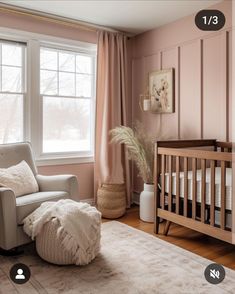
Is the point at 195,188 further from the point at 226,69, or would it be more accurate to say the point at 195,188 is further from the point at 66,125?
the point at 66,125

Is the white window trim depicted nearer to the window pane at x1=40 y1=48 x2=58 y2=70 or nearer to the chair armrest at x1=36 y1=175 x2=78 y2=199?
the window pane at x1=40 y1=48 x2=58 y2=70

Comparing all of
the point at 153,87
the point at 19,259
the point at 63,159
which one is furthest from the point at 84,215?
the point at 153,87

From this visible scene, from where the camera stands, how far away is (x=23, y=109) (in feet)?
11.4

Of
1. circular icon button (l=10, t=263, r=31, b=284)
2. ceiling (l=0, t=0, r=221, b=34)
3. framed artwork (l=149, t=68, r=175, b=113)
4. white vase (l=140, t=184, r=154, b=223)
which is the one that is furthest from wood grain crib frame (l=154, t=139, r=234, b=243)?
ceiling (l=0, t=0, r=221, b=34)

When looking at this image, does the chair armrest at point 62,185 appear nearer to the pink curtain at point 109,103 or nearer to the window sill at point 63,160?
the window sill at point 63,160

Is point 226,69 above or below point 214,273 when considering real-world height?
above

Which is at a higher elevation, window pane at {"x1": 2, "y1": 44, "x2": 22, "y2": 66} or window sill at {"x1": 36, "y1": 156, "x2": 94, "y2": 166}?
window pane at {"x1": 2, "y1": 44, "x2": 22, "y2": 66}

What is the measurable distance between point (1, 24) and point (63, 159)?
1.64 m

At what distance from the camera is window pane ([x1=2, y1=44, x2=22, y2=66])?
3333mm

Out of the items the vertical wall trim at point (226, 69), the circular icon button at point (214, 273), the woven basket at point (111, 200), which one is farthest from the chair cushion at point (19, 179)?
the vertical wall trim at point (226, 69)

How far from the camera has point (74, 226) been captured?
7.22ft

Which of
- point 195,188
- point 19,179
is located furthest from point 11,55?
point 195,188

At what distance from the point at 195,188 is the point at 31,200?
1.39 metres

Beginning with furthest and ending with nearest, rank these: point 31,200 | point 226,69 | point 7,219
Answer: point 226,69
point 31,200
point 7,219
